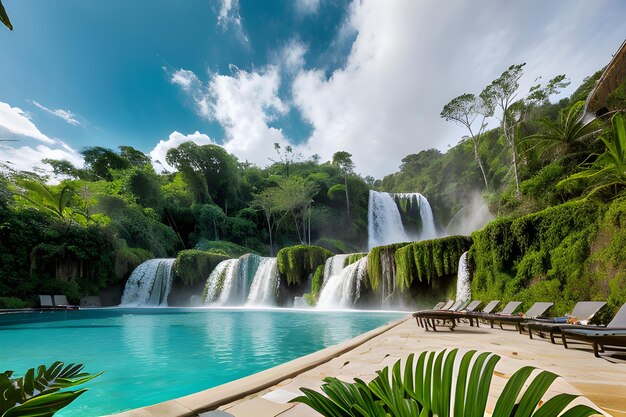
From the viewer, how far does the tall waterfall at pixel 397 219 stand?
98.5 ft

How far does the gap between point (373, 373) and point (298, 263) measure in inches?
648

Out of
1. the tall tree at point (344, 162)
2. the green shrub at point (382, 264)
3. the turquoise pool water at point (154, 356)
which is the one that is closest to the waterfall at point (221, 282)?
the green shrub at point (382, 264)

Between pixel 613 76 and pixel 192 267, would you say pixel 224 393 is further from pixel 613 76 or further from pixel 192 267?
pixel 192 267

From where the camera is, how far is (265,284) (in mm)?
19844

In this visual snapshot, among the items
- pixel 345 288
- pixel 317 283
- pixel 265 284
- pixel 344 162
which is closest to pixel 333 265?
pixel 317 283

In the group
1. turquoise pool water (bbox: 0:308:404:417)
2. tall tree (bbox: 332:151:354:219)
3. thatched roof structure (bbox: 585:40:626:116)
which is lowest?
turquoise pool water (bbox: 0:308:404:417)

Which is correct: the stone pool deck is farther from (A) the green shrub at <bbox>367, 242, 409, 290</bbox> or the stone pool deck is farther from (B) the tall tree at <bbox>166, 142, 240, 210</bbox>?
(B) the tall tree at <bbox>166, 142, 240, 210</bbox>

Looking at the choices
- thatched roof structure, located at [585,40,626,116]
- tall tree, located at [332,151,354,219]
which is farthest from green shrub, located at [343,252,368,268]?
tall tree, located at [332,151,354,219]

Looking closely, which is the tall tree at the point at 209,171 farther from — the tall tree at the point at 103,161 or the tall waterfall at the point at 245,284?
the tall waterfall at the point at 245,284

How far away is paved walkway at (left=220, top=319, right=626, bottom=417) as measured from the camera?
1.96 metres

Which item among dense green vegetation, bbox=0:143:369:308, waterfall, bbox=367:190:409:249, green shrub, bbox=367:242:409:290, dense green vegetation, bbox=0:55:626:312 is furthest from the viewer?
waterfall, bbox=367:190:409:249

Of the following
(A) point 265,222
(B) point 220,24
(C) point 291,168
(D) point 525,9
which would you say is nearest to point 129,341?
(D) point 525,9

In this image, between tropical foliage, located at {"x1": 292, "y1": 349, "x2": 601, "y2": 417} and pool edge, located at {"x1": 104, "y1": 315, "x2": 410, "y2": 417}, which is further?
pool edge, located at {"x1": 104, "y1": 315, "x2": 410, "y2": 417}

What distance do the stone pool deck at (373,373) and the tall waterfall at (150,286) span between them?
68.8 ft
